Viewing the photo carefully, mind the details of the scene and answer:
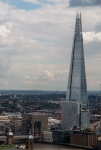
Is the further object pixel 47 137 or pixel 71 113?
pixel 71 113

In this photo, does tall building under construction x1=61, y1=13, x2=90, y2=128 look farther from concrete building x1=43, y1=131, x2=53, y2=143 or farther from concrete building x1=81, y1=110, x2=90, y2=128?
concrete building x1=43, y1=131, x2=53, y2=143

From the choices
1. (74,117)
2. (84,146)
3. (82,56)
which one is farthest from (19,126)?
(84,146)

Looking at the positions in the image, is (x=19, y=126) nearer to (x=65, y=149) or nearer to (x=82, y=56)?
(x=82, y=56)

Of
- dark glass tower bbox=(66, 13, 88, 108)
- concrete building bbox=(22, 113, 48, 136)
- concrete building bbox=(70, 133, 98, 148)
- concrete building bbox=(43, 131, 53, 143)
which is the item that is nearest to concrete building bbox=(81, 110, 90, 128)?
dark glass tower bbox=(66, 13, 88, 108)

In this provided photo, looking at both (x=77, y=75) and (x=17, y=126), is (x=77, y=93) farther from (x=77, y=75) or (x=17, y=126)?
(x=17, y=126)

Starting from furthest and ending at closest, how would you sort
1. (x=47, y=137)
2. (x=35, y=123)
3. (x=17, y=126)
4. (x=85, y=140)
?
(x=17, y=126), (x=35, y=123), (x=47, y=137), (x=85, y=140)

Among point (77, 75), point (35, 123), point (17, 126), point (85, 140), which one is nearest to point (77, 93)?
point (77, 75)
